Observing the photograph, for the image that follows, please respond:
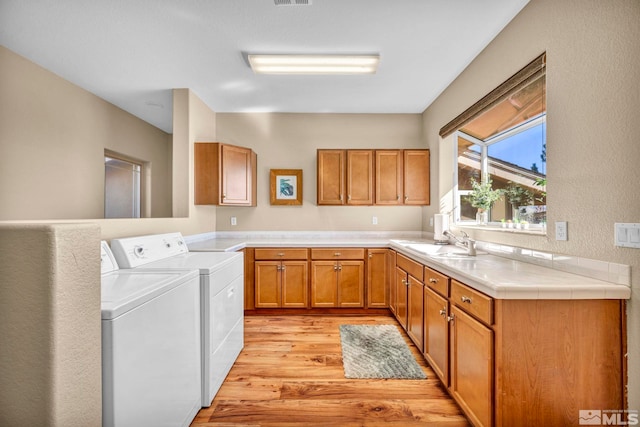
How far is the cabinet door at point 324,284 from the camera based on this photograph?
3.45 meters

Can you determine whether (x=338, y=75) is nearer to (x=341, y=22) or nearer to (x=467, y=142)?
(x=341, y=22)

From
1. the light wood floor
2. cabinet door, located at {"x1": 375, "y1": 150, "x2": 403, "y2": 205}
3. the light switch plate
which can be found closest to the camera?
the light switch plate

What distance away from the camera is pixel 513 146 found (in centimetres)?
244

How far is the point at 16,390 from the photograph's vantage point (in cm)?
72

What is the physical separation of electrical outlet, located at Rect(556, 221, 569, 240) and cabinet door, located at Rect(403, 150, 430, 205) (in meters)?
1.97

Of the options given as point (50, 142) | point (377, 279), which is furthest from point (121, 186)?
point (377, 279)

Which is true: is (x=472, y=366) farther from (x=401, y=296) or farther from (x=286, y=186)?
(x=286, y=186)

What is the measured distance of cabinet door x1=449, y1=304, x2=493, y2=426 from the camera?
1.43m

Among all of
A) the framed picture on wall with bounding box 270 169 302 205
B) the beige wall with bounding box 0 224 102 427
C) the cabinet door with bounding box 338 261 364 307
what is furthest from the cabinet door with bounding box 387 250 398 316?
the beige wall with bounding box 0 224 102 427

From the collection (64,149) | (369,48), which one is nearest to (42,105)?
(64,149)

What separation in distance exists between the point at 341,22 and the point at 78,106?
291 cm

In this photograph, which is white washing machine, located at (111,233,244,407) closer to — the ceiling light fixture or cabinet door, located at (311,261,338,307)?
cabinet door, located at (311,261,338,307)

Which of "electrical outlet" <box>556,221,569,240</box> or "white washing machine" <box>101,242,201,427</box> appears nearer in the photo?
"white washing machine" <box>101,242,201,427</box>

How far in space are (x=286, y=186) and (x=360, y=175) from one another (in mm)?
1026
